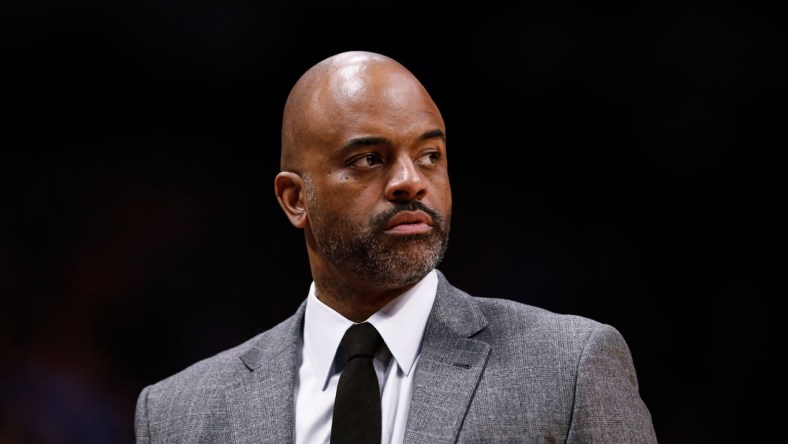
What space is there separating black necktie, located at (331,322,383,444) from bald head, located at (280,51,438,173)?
0.39 meters

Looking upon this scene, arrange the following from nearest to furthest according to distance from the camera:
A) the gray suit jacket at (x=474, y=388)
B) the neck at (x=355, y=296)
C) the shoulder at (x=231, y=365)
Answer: the gray suit jacket at (x=474, y=388) → the neck at (x=355, y=296) → the shoulder at (x=231, y=365)

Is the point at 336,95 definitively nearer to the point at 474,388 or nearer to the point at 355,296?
the point at 355,296

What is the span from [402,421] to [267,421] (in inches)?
11.7

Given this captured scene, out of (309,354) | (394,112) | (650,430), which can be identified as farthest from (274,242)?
(650,430)

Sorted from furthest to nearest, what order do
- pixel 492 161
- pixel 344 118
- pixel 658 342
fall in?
pixel 492 161, pixel 658 342, pixel 344 118

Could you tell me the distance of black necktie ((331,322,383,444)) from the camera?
2.09 meters

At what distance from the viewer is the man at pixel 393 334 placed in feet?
6.69

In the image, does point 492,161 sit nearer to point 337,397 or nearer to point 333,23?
point 333,23

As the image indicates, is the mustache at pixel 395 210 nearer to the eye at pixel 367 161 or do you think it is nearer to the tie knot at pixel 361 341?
the eye at pixel 367 161

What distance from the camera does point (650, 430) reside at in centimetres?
207

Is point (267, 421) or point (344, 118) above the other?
point (344, 118)

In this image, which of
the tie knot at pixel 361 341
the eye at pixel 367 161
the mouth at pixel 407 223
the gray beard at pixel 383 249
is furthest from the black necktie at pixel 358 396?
the eye at pixel 367 161

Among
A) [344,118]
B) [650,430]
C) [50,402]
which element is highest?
[344,118]

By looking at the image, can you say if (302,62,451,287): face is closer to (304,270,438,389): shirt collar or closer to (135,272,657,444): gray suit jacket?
(304,270,438,389): shirt collar
